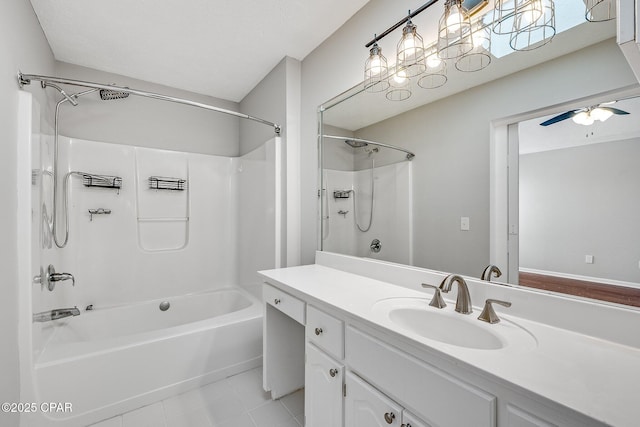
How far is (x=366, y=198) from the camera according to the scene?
5.62 feet

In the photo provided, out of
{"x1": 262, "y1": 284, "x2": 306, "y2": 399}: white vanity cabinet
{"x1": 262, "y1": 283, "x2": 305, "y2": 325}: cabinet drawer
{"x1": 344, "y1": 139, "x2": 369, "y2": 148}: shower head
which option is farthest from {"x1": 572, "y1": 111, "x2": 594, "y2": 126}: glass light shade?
{"x1": 262, "y1": 284, "x2": 306, "y2": 399}: white vanity cabinet

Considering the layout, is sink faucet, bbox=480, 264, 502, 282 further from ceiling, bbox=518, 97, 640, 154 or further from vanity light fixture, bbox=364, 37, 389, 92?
vanity light fixture, bbox=364, 37, 389, 92

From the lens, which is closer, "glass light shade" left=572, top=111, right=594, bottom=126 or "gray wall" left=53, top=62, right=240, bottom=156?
"glass light shade" left=572, top=111, right=594, bottom=126

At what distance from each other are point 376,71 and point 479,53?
1.75ft

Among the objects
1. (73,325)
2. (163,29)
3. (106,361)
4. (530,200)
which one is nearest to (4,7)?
(163,29)

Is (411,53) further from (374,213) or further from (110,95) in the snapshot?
(110,95)

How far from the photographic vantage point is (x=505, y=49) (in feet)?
3.48

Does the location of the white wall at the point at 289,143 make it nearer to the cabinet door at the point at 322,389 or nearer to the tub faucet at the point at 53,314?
the cabinet door at the point at 322,389

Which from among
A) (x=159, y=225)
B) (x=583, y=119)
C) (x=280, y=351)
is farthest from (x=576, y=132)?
(x=159, y=225)

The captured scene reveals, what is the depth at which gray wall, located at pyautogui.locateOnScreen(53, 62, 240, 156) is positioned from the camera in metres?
2.31

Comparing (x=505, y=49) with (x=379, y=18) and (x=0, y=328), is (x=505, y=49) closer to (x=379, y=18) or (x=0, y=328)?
(x=379, y=18)

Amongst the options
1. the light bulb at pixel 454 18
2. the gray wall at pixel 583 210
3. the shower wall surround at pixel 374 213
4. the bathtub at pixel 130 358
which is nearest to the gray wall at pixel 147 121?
the bathtub at pixel 130 358

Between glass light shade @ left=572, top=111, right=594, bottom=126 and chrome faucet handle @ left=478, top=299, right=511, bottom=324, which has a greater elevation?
glass light shade @ left=572, top=111, right=594, bottom=126

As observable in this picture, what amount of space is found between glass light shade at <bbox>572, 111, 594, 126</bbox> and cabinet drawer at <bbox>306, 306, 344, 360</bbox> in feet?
3.60
